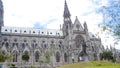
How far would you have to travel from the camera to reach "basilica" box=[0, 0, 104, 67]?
10119 cm

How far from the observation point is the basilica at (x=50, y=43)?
3984 inches

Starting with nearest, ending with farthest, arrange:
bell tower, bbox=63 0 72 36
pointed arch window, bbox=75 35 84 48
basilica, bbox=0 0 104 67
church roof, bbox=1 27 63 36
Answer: basilica, bbox=0 0 104 67, pointed arch window, bbox=75 35 84 48, church roof, bbox=1 27 63 36, bell tower, bbox=63 0 72 36

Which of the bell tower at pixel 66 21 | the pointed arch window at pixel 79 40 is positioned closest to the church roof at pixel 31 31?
the bell tower at pixel 66 21

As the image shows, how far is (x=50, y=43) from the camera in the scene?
373ft

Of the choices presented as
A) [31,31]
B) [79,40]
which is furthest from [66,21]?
[31,31]

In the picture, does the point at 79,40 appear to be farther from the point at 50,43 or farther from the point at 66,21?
the point at 50,43

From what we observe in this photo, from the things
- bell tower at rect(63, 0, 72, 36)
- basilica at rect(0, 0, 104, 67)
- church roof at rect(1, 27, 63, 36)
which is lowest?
basilica at rect(0, 0, 104, 67)

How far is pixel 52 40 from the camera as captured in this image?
114 metres

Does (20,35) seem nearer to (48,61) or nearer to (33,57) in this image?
(33,57)

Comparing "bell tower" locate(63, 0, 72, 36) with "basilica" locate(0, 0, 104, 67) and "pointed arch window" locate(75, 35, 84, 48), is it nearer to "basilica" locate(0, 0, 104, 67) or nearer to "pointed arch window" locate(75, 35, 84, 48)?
"basilica" locate(0, 0, 104, 67)

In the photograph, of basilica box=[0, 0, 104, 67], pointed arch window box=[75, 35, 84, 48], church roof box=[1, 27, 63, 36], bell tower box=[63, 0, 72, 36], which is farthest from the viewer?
bell tower box=[63, 0, 72, 36]

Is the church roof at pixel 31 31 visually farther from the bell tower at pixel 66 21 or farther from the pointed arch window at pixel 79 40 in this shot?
the pointed arch window at pixel 79 40

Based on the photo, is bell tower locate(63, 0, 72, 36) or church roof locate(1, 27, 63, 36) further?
bell tower locate(63, 0, 72, 36)

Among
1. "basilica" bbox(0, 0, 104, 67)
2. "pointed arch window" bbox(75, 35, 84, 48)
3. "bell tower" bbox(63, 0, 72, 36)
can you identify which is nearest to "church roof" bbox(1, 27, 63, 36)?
"basilica" bbox(0, 0, 104, 67)
